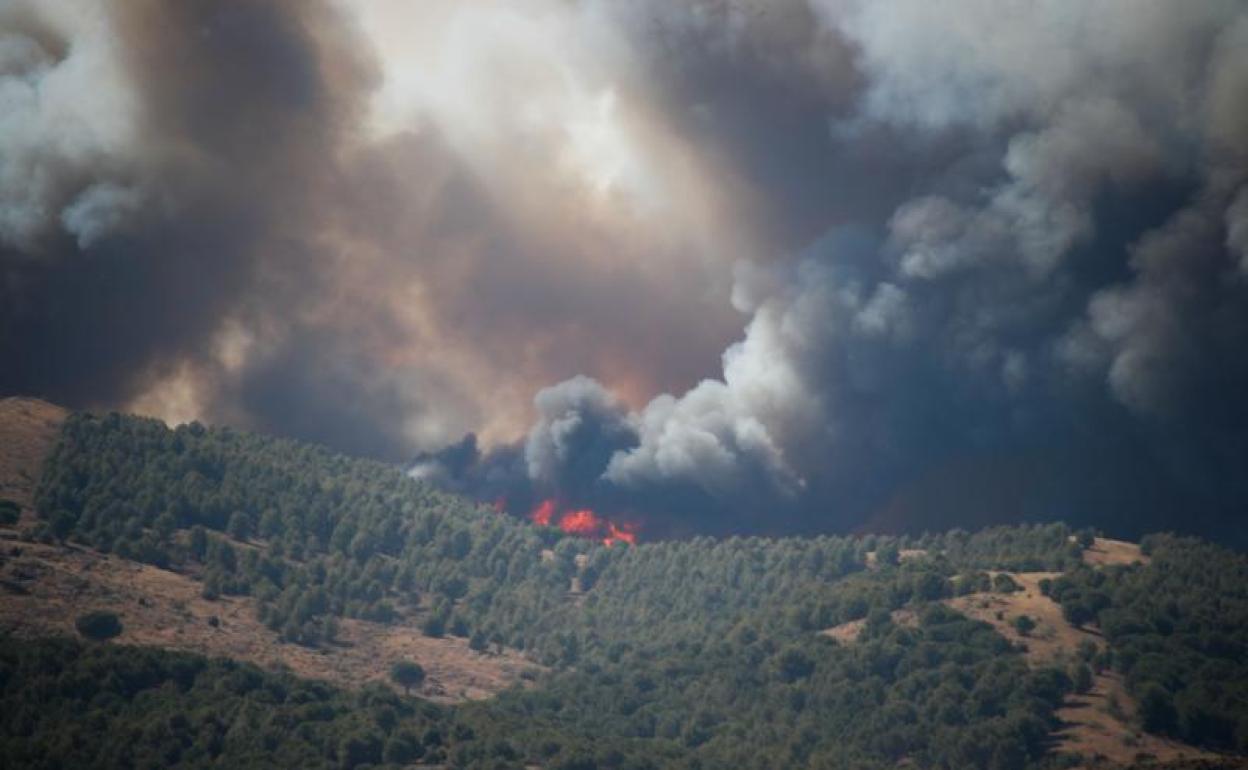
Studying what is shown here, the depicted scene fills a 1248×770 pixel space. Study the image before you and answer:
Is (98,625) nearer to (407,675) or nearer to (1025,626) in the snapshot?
(407,675)

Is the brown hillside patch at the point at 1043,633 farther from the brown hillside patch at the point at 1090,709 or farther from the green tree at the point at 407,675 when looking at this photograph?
the green tree at the point at 407,675

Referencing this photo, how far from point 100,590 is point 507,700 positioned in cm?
5062

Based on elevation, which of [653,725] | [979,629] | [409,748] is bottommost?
[409,748]

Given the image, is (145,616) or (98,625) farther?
(145,616)

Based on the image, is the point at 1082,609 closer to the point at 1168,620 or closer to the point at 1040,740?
the point at 1168,620

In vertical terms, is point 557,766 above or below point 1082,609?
below

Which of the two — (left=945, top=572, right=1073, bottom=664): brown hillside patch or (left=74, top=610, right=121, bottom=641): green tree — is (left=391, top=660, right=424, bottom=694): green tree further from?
(left=945, top=572, right=1073, bottom=664): brown hillside patch

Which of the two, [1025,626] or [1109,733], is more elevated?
[1025,626]

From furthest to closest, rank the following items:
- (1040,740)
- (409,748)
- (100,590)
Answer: (100,590) → (1040,740) → (409,748)

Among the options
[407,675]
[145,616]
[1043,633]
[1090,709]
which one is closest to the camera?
[1090,709]

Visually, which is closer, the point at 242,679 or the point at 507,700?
the point at 242,679

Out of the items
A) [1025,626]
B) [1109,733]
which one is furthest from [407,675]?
[1109,733]

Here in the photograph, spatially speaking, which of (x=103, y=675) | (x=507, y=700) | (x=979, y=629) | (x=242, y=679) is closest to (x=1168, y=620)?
(x=979, y=629)

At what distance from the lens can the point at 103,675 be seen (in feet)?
522
